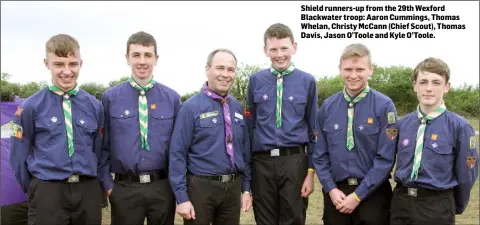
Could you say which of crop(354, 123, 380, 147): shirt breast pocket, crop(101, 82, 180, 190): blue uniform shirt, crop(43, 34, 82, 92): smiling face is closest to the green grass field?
crop(101, 82, 180, 190): blue uniform shirt

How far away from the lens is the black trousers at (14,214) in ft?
17.2

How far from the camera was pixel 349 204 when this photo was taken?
4.03m

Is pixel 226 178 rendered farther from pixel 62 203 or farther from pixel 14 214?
pixel 14 214

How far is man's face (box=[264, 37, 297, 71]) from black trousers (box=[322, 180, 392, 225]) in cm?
117

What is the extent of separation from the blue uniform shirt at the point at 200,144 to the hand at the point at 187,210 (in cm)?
4

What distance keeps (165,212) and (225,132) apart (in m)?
0.81

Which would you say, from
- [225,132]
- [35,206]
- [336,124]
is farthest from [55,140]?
[336,124]

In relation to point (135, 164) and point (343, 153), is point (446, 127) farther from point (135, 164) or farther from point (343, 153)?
point (135, 164)

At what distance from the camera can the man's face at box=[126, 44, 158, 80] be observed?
413cm

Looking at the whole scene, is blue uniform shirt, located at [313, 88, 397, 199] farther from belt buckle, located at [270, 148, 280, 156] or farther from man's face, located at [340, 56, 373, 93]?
belt buckle, located at [270, 148, 280, 156]

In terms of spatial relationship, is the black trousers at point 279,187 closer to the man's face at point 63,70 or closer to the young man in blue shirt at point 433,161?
the young man in blue shirt at point 433,161

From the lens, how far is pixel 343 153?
412 cm

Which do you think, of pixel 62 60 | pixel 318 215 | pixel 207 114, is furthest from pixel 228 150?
pixel 318 215

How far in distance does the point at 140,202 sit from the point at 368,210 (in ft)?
6.10
